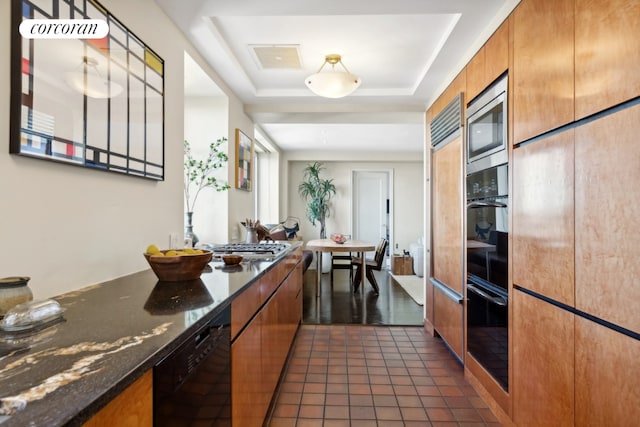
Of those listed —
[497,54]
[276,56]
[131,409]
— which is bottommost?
[131,409]

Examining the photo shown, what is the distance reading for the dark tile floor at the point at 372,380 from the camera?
1923 millimetres

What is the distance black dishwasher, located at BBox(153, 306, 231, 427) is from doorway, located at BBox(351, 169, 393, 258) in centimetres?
629

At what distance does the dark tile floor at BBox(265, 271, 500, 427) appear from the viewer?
6.31 ft

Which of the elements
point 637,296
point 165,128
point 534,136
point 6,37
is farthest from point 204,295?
point 534,136

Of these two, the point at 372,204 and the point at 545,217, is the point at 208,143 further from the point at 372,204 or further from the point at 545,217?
the point at 372,204

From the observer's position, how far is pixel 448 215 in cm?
270

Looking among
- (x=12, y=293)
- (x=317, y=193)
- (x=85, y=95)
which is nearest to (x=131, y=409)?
(x=12, y=293)

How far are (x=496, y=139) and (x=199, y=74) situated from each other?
2.11 meters

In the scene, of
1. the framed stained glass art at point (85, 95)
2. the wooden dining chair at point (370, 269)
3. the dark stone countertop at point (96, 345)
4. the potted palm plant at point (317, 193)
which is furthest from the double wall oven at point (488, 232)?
the potted palm plant at point (317, 193)

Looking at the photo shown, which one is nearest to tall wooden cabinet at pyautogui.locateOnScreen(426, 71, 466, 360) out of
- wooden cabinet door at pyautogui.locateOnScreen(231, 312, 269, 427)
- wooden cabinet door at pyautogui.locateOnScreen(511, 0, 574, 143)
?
wooden cabinet door at pyautogui.locateOnScreen(511, 0, 574, 143)

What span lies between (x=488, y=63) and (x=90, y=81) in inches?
81.1

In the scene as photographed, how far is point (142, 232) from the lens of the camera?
5.65 feet

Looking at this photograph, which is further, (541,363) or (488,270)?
(488,270)

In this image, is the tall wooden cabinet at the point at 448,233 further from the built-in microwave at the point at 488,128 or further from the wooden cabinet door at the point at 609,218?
the wooden cabinet door at the point at 609,218
